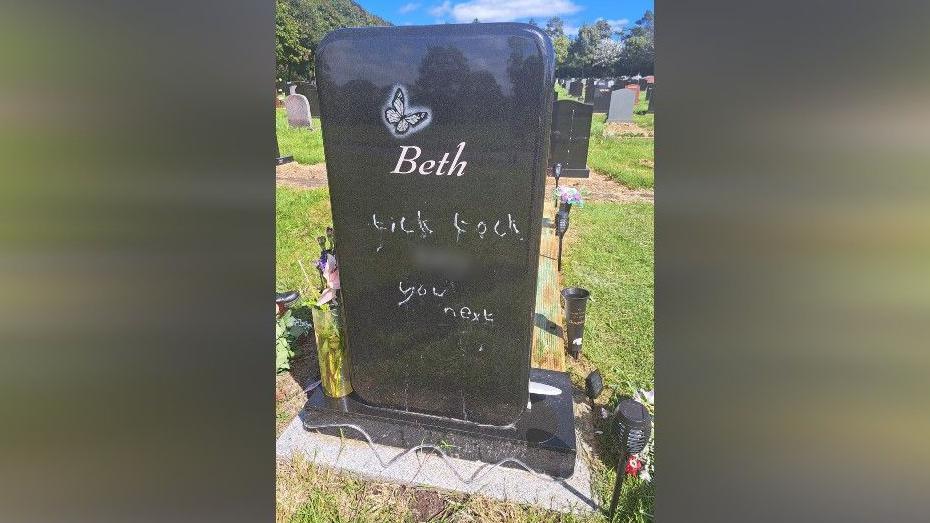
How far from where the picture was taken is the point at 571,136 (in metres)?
9.65

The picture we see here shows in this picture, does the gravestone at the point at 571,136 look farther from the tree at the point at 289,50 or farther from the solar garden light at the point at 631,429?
the tree at the point at 289,50

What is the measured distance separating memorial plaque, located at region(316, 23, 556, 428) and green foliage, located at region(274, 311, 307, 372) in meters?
0.86

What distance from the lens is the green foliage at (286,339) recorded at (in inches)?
135

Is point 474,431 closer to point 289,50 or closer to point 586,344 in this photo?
point 586,344

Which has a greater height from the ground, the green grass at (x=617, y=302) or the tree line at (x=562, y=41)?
the tree line at (x=562, y=41)

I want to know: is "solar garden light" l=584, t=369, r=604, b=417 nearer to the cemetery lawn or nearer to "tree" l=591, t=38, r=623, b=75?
the cemetery lawn

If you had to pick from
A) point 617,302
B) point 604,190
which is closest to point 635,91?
point 604,190
